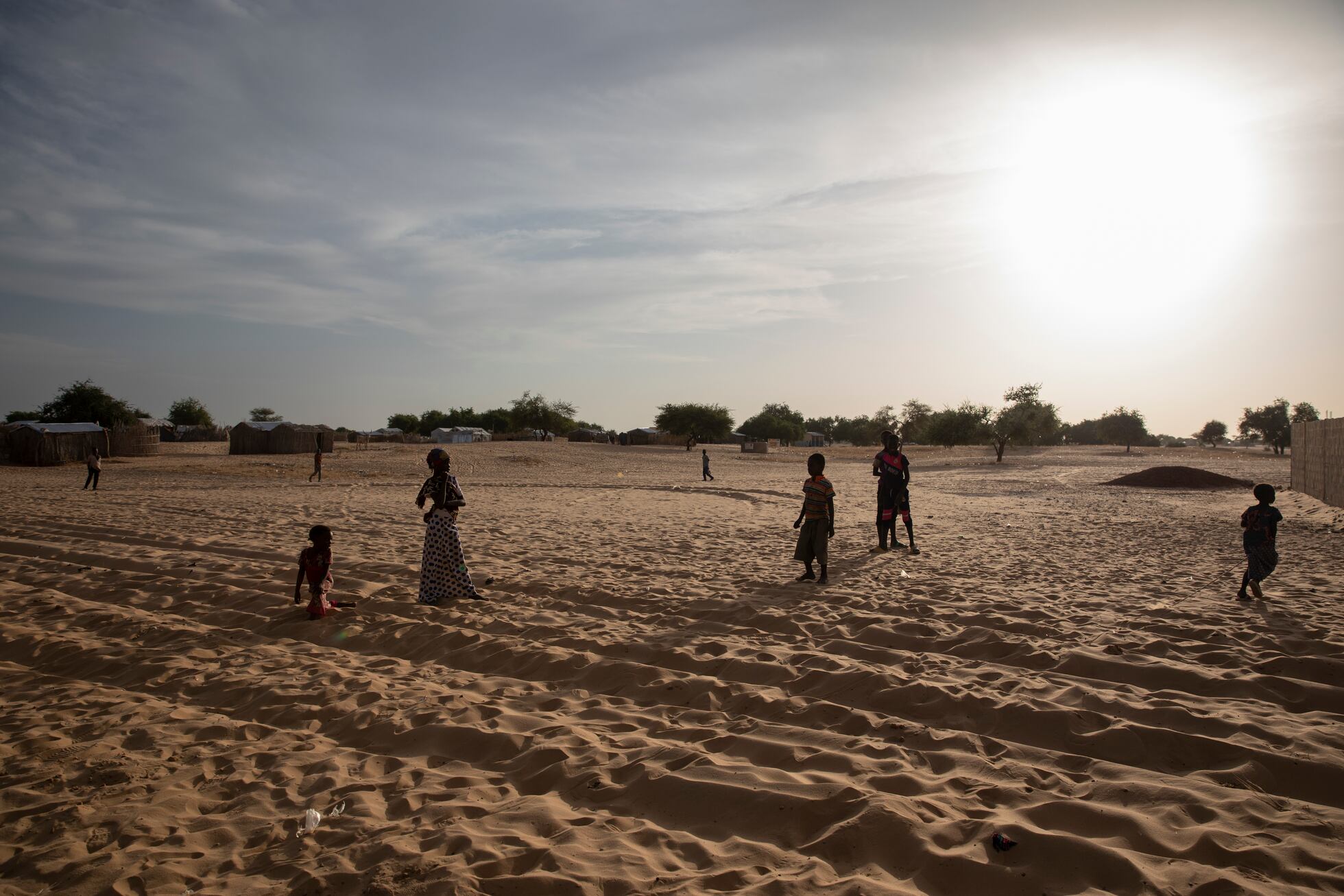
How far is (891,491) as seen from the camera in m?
11.1

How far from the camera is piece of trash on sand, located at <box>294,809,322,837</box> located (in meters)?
3.48

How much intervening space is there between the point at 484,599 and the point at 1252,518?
8603 mm

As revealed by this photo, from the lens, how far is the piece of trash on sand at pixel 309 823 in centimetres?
348

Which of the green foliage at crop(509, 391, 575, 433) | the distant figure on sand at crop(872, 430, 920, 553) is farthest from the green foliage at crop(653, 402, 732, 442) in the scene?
the distant figure on sand at crop(872, 430, 920, 553)

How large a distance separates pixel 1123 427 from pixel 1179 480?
177 feet

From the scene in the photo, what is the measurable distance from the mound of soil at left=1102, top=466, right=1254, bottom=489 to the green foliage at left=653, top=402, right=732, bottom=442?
46.7 m

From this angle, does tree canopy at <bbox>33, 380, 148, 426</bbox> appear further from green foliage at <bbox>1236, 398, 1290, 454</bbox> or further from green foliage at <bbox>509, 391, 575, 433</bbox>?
green foliage at <bbox>1236, 398, 1290, 454</bbox>

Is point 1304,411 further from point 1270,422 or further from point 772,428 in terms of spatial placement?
point 772,428

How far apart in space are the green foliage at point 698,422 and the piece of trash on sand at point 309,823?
69.4 m

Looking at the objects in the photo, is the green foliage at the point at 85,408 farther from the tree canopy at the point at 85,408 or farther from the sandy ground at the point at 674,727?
the sandy ground at the point at 674,727

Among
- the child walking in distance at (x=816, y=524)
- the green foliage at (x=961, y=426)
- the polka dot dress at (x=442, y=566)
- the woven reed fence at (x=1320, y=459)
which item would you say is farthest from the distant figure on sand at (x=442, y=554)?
the green foliage at (x=961, y=426)

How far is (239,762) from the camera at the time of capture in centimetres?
421

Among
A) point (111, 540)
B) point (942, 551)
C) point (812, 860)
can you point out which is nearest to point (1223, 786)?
point (812, 860)

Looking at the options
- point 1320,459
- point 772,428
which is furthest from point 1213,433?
point 1320,459
